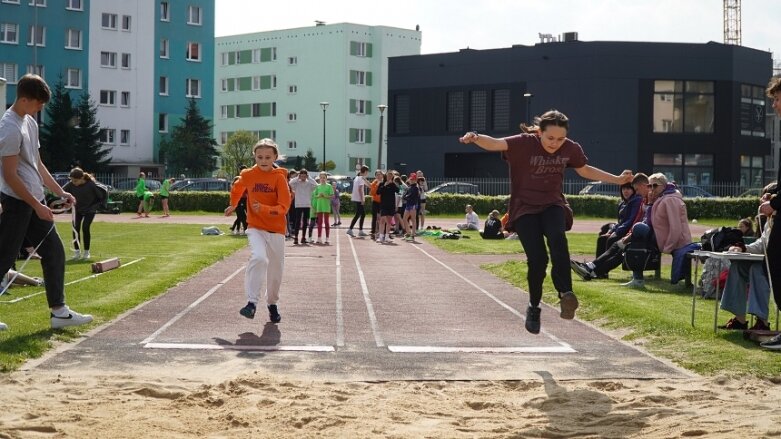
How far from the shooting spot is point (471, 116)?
69.9 metres

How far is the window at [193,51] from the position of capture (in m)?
80.4

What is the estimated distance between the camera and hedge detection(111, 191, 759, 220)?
159 ft

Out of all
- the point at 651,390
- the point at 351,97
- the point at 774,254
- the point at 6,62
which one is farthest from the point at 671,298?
the point at 351,97

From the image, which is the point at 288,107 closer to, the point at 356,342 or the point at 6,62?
the point at 6,62

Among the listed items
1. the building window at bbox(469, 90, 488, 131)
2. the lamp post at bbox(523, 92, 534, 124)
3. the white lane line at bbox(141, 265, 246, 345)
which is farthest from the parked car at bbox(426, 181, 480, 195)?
the white lane line at bbox(141, 265, 246, 345)

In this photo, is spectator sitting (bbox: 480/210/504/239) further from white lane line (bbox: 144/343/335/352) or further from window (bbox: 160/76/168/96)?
window (bbox: 160/76/168/96)

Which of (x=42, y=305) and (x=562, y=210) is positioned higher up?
(x=562, y=210)

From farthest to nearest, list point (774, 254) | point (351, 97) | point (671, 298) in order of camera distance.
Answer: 1. point (351, 97)
2. point (671, 298)
3. point (774, 254)

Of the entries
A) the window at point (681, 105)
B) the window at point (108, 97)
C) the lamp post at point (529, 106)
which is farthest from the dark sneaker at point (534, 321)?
the window at point (108, 97)

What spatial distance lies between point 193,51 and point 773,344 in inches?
2957

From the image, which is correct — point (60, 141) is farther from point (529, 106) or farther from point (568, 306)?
point (568, 306)

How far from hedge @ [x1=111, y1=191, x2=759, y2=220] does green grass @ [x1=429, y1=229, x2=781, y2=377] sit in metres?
31.4

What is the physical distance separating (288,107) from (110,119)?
2398 centimetres

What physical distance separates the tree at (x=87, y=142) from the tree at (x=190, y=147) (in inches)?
298
